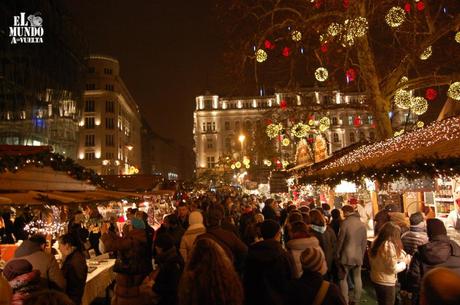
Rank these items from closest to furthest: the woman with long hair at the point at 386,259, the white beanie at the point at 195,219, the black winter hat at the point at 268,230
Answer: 1. the black winter hat at the point at 268,230
2. the woman with long hair at the point at 386,259
3. the white beanie at the point at 195,219

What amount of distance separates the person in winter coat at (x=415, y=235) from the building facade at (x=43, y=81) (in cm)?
3336

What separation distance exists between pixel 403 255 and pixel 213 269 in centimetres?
445

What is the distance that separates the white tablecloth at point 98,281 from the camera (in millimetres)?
6855

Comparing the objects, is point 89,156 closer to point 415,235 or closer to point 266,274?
point 415,235

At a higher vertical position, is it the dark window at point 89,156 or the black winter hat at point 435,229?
the dark window at point 89,156

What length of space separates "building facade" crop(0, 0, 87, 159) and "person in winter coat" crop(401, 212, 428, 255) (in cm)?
3336

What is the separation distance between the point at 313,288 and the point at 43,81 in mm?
41801

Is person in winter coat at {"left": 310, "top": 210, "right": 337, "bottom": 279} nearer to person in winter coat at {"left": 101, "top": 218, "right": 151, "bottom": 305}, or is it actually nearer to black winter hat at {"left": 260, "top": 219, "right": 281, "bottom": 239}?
black winter hat at {"left": 260, "top": 219, "right": 281, "bottom": 239}

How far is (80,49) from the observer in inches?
1988

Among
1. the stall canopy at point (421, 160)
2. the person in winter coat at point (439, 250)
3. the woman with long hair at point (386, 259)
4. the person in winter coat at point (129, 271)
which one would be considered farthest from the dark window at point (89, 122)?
the person in winter coat at point (439, 250)

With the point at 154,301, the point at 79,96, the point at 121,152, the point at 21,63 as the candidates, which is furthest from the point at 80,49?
the point at 154,301

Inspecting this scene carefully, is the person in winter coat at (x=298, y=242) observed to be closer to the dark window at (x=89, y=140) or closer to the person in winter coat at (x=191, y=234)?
the person in winter coat at (x=191, y=234)

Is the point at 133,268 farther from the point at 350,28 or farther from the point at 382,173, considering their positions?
the point at 350,28

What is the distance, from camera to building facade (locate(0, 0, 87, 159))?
33.6 m
